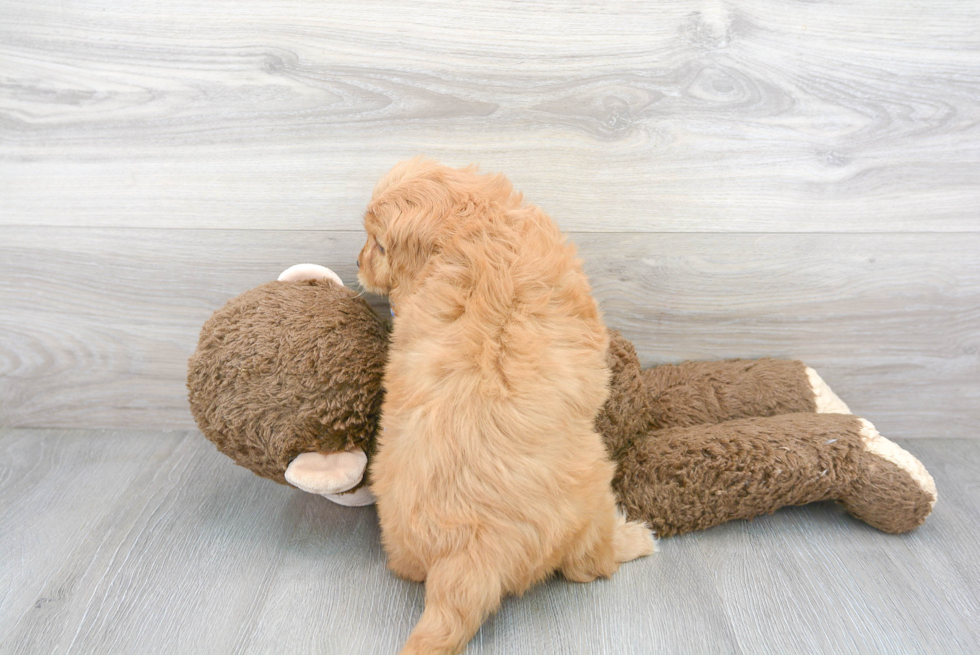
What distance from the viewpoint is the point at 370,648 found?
799 millimetres

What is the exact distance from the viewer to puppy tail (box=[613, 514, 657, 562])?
0.92 m

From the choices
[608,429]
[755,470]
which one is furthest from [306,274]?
[755,470]

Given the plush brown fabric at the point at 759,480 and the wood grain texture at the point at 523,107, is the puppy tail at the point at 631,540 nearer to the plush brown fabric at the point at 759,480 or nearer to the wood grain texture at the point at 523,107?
the plush brown fabric at the point at 759,480

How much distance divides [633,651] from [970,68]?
3.62 ft

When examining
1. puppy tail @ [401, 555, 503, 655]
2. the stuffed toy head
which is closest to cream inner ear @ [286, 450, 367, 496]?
the stuffed toy head

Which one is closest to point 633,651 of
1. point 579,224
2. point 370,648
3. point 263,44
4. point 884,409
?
point 370,648

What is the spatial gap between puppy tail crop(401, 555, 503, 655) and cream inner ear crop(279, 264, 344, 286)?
0.52m

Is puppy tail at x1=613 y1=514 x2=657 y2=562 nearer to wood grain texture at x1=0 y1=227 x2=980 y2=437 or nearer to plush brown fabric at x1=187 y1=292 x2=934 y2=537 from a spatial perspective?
plush brown fabric at x1=187 y1=292 x2=934 y2=537

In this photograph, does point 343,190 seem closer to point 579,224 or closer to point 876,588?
point 579,224

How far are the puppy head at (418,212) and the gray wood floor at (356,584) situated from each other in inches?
17.8

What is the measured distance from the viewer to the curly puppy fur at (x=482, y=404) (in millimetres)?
742

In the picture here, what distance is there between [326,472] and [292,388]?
133mm

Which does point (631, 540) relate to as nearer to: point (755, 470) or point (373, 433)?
point (755, 470)

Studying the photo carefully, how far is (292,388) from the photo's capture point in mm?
893
